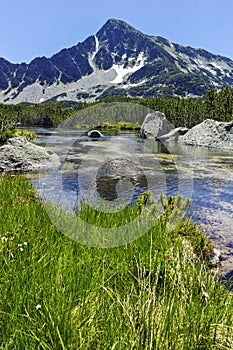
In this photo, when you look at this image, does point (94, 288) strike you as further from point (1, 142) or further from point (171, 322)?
point (1, 142)

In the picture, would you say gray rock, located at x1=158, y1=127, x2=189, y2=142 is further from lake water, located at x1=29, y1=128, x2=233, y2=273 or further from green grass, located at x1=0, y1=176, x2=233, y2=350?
green grass, located at x1=0, y1=176, x2=233, y2=350

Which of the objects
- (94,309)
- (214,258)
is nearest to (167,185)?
(214,258)

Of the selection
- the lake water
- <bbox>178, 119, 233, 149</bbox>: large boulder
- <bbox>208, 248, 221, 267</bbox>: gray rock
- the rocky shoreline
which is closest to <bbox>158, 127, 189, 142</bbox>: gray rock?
the rocky shoreline

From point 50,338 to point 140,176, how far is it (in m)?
16.5

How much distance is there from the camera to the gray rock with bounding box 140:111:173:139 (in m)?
55.8

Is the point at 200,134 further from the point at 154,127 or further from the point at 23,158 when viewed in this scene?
the point at 23,158

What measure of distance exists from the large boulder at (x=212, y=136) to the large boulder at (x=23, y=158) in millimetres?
27408

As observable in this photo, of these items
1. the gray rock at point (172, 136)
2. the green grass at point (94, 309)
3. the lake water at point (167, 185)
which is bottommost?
the lake water at point (167, 185)

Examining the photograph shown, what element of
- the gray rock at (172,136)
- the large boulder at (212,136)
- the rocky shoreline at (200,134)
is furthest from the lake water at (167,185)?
the gray rock at (172,136)

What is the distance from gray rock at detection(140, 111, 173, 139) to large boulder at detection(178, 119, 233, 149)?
742cm

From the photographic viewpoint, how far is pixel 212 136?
44.7 metres

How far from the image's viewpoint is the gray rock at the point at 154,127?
55766mm

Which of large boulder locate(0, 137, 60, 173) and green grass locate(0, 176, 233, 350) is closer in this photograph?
green grass locate(0, 176, 233, 350)

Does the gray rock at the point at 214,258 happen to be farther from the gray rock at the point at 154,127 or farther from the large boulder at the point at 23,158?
the gray rock at the point at 154,127
